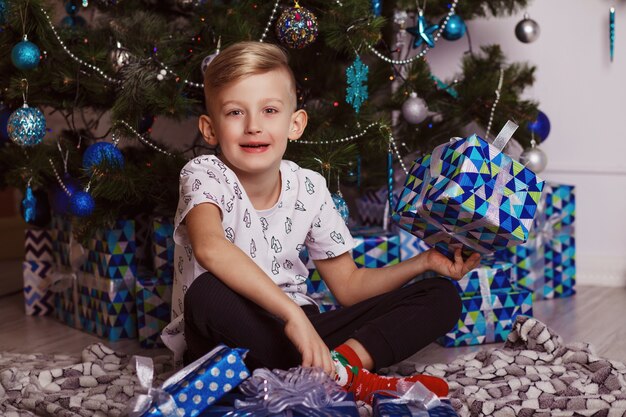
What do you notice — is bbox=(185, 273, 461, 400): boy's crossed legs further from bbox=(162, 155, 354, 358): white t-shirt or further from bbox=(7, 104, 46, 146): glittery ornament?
bbox=(7, 104, 46, 146): glittery ornament

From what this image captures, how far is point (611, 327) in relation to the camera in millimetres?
1923

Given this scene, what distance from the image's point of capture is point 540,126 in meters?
2.16

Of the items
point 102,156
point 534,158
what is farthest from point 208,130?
point 534,158

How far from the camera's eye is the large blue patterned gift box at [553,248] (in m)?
2.23

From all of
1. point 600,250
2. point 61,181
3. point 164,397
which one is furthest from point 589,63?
point 164,397

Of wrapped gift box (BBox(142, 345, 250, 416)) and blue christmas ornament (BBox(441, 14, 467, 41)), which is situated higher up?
blue christmas ornament (BBox(441, 14, 467, 41))

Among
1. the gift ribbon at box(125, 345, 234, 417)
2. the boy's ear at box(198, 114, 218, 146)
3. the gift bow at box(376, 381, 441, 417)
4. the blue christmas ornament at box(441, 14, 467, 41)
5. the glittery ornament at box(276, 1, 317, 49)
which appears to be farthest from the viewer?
the blue christmas ornament at box(441, 14, 467, 41)

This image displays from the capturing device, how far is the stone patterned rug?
136cm

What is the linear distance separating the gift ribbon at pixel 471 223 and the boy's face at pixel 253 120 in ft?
0.89

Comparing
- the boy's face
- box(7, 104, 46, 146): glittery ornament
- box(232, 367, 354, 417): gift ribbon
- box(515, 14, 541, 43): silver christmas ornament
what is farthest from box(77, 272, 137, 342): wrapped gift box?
box(515, 14, 541, 43): silver christmas ornament

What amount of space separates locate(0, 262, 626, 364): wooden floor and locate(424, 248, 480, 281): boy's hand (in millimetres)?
332

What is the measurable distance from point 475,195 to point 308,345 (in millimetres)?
332

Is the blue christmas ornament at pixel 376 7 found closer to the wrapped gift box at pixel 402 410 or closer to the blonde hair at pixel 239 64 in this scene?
the blonde hair at pixel 239 64

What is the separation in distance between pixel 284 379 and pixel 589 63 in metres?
1.57
